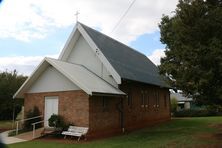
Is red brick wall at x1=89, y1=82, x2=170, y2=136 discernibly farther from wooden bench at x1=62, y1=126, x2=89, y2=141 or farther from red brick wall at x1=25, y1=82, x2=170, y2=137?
wooden bench at x1=62, y1=126, x2=89, y2=141

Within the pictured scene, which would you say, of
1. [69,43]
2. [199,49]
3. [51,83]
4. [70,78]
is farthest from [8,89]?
[199,49]

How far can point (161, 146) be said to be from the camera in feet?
47.0

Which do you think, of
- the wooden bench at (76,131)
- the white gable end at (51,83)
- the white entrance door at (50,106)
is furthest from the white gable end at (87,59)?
the wooden bench at (76,131)

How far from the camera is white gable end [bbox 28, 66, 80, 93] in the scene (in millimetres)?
21000

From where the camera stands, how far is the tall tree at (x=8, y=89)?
33281 millimetres

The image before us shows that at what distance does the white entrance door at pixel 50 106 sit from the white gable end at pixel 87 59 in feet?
14.0

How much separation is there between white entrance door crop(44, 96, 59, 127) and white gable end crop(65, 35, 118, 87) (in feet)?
14.0

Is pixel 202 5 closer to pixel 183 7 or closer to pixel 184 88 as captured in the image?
pixel 183 7

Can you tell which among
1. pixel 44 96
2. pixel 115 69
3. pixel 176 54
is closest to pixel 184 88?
pixel 176 54

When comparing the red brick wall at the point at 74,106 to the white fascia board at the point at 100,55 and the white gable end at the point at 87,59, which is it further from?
the white gable end at the point at 87,59

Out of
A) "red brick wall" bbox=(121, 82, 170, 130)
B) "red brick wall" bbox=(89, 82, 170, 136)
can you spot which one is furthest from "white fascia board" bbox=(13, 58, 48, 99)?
"red brick wall" bbox=(121, 82, 170, 130)

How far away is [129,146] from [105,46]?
40.9 feet

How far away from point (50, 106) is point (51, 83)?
1.70 m

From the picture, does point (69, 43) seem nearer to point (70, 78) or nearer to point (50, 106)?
point (50, 106)
